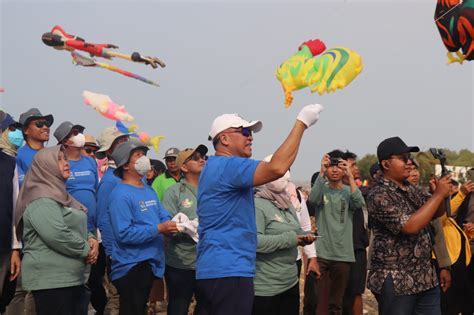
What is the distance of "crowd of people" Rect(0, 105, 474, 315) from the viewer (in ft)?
14.1

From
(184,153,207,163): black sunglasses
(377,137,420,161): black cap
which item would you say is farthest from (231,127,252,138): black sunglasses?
(184,153,207,163): black sunglasses

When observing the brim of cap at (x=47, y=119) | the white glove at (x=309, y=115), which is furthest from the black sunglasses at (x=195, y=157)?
the white glove at (x=309, y=115)

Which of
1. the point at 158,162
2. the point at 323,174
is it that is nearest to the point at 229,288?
the point at 323,174

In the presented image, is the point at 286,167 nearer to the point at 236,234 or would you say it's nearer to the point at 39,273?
the point at 236,234

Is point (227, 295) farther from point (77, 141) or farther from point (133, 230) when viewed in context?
point (77, 141)

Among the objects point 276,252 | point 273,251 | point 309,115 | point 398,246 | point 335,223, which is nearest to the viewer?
point 309,115

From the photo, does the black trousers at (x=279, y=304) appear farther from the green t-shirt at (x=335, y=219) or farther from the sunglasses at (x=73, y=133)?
the sunglasses at (x=73, y=133)

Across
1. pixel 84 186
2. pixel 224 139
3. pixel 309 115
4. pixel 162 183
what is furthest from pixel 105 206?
pixel 309 115

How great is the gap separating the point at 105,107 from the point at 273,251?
9341 millimetres

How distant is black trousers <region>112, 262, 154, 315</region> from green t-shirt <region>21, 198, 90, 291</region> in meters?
0.72

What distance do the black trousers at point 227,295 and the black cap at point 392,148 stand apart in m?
1.54

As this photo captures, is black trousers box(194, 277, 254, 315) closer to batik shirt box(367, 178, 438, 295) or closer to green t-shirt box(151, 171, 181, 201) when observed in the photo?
batik shirt box(367, 178, 438, 295)

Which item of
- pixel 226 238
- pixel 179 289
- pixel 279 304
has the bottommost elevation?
pixel 179 289

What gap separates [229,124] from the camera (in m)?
4.45
